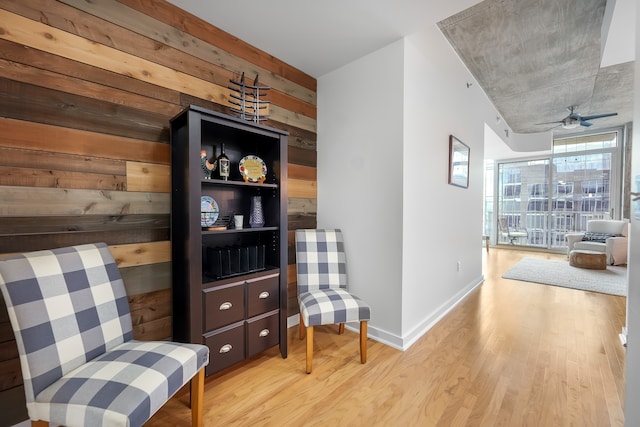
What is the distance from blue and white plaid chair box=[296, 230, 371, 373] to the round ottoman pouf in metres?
5.18

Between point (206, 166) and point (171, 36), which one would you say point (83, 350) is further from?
point (171, 36)

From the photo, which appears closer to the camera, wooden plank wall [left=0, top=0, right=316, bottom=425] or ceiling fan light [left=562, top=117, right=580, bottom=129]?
wooden plank wall [left=0, top=0, right=316, bottom=425]

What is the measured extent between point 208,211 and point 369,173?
1.36 m

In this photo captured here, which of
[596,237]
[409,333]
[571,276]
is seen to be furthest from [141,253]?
[596,237]

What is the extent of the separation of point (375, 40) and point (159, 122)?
5.73ft

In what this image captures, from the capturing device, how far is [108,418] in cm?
92

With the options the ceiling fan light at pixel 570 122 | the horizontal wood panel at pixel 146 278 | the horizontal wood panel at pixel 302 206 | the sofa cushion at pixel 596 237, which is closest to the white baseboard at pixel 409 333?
the horizontal wood panel at pixel 302 206

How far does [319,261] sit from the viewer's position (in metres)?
2.33

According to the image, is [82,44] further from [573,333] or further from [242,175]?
[573,333]

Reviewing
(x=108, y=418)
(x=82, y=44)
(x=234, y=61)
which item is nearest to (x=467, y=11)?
(x=234, y=61)

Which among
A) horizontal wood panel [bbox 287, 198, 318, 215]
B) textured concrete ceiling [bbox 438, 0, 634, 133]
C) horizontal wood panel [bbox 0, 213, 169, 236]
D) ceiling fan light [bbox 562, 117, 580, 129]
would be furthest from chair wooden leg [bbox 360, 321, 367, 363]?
ceiling fan light [bbox 562, 117, 580, 129]

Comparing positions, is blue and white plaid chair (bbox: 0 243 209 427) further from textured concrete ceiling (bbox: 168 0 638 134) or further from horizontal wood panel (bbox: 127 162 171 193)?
textured concrete ceiling (bbox: 168 0 638 134)

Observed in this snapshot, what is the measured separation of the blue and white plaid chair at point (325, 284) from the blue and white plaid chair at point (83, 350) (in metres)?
0.83

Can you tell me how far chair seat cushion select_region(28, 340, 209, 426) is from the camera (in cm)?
94
